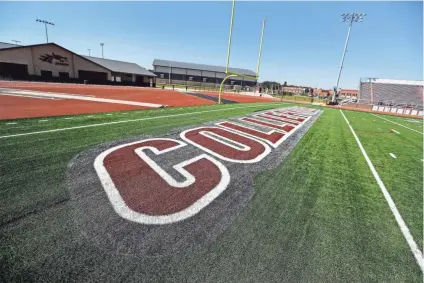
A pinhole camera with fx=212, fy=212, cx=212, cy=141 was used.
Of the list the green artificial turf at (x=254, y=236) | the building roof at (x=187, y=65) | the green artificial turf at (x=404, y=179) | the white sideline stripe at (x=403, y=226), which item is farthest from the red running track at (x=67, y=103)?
the building roof at (x=187, y=65)

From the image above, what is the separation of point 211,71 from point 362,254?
291ft

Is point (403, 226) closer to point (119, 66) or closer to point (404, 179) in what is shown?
point (404, 179)

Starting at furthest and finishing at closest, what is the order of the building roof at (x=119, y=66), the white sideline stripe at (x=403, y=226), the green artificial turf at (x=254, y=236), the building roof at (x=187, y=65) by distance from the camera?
the building roof at (x=187, y=65) → the building roof at (x=119, y=66) → the white sideline stripe at (x=403, y=226) → the green artificial turf at (x=254, y=236)

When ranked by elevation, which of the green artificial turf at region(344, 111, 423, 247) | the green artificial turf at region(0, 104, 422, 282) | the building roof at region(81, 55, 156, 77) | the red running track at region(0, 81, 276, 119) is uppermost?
the building roof at region(81, 55, 156, 77)

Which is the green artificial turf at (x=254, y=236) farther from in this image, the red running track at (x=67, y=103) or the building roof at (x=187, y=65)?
the building roof at (x=187, y=65)

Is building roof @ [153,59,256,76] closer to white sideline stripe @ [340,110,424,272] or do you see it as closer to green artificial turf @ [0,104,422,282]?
green artificial turf @ [0,104,422,282]

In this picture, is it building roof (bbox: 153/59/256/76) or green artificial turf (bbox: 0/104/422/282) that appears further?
building roof (bbox: 153/59/256/76)

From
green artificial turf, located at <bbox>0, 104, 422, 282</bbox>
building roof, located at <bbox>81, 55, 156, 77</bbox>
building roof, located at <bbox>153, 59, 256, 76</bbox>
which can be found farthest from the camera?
building roof, located at <bbox>153, 59, 256, 76</bbox>

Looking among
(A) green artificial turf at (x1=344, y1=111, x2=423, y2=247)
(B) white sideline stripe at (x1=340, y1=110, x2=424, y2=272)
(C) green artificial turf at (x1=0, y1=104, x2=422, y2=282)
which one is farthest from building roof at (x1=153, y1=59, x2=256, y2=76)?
(B) white sideline stripe at (x1=340, y1=110, x2=424, y2=272)

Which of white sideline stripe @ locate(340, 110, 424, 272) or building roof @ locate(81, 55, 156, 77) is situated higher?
building roof @ locate(81, 55, 156, 77)

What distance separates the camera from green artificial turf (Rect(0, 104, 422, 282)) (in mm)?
1850

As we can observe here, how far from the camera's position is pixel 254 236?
243 cm

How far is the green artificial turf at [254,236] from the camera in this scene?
1850 mm

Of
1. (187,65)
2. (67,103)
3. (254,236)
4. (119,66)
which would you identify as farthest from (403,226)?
(187,65)
